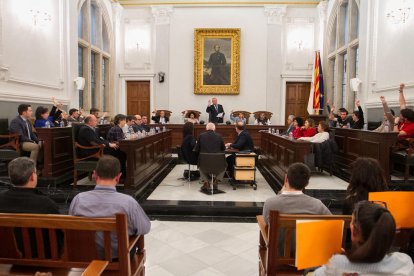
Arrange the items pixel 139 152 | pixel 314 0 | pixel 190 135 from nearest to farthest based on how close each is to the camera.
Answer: pixel 139 152
pixel 190 135
pixel 314 0

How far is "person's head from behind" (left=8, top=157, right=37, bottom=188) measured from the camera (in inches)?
92.2

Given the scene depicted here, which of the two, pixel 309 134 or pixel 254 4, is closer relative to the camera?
pixel 309 134

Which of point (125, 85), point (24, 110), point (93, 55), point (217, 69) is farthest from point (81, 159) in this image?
point (217, 69)

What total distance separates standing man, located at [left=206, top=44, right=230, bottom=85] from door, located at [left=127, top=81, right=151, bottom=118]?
2531 mm

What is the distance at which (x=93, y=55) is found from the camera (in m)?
13.1

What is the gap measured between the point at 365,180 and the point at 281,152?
506 cm

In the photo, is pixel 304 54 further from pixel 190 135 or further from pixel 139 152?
pixel 139 152

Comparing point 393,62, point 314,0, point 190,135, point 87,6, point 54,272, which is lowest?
point 54,272

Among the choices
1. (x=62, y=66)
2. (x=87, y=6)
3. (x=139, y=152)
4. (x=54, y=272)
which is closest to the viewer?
(x=54, y=272)

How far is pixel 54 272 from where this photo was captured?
2201 millimetres

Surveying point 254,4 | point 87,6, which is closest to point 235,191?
point 87,6

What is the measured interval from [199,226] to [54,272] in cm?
283

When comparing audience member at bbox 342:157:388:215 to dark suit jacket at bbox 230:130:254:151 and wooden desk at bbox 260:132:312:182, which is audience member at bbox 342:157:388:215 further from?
dark suit jacket at bbox 230:130:254:151

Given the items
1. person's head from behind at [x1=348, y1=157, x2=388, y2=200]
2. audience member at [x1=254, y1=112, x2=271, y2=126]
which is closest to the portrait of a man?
audience member at [x1=254, y1=112, x2=271, y2=126]
